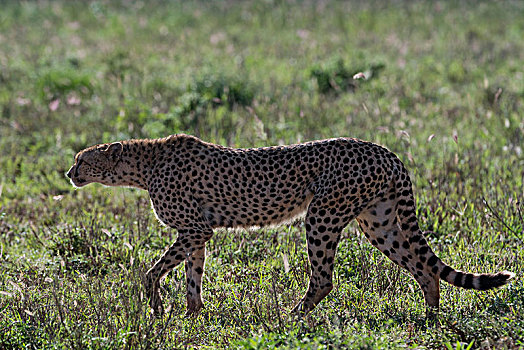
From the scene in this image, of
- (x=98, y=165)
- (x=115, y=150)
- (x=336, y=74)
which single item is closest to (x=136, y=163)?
(x=115, y=150)

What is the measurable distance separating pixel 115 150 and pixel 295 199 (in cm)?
150

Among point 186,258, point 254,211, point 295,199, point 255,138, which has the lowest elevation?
point 255,138

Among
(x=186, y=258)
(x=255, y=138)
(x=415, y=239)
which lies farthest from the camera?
(x=255, y=138)

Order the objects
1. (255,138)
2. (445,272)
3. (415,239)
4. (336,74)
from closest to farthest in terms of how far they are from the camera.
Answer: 1. (445,272)
2. (415,239)
3. (255,138)
4. (336,74)

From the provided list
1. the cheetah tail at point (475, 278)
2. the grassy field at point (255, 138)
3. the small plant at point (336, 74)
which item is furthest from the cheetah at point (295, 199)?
the small plant at point (336, 74)

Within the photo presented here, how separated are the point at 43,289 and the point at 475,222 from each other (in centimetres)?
381

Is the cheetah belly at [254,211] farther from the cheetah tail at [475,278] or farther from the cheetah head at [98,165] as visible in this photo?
the cheetah tail at [475,278]

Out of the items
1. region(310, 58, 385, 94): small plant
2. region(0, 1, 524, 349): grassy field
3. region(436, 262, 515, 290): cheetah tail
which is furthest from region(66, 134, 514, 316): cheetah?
region(310, 58, 385, 94): small plant

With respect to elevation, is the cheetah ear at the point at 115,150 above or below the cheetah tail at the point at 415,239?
above

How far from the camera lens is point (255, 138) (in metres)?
9.03

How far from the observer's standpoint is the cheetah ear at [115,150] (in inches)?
226

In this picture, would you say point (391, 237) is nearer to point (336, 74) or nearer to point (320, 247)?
point (320, 247)

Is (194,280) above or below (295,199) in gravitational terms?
below

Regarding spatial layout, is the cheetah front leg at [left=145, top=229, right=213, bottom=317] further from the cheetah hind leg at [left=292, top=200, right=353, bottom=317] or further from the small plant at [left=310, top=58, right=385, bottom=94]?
the small plant at [left=310, top=58, right=385, bottom=94]
